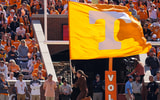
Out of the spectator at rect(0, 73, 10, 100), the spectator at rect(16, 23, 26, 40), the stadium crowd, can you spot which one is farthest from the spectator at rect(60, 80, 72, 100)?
the spectator at rect(16, 23, 26, 40)

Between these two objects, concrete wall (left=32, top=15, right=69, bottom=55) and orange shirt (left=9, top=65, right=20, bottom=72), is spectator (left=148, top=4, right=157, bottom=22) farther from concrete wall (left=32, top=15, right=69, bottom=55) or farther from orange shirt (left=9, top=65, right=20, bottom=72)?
orange shirt (left=9, top=65, right=20, bottom=72)

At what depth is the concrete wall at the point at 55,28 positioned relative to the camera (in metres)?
25.7

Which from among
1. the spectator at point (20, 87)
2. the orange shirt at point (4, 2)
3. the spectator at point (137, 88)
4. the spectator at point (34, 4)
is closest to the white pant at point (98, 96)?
the spectator at point (137, 88)

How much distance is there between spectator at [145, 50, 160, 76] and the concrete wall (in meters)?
5.37

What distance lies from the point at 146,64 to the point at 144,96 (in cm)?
196

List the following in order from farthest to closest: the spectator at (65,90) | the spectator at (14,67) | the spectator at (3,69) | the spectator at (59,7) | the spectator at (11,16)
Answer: the spectator at (59,7)
the spectator at (11,16)
the spectator at (14,67)
the spectator at (3,69)
the spectator at (65,90)

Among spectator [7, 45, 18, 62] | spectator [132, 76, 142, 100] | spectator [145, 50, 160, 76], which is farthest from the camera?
spectator [7, 45, 18, 62]

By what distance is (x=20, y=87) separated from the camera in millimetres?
19969

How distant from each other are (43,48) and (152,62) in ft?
15.2

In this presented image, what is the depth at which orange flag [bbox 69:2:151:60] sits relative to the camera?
43.3ft

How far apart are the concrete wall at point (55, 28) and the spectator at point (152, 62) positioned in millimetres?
5372

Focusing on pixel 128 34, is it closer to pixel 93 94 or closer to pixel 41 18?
pixel 93 94

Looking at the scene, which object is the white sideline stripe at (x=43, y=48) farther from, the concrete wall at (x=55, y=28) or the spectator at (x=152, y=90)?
the spectator at (x=152, y=90)

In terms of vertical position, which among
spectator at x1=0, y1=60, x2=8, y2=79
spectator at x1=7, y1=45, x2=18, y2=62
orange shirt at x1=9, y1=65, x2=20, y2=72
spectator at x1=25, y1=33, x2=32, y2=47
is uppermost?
spectator at x1=25, y1=33, x2=32, y2=47
